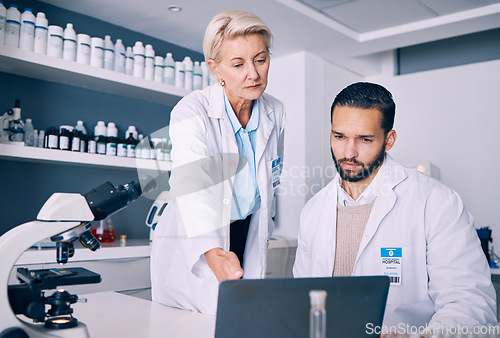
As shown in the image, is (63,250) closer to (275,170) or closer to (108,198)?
(108,198)

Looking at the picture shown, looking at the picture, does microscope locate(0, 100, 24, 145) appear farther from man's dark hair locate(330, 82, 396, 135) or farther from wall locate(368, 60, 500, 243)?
wall locate(368, 60, 500, 243)

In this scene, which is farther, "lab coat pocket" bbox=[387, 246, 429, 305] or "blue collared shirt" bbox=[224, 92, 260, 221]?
"blue collared shirt" bbox=[224, 92, 260, 221]

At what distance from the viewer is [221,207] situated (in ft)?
5.14

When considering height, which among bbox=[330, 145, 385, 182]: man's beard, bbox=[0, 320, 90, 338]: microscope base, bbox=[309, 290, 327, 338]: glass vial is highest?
bbox=[330, 145, 385, 182]: man's beard

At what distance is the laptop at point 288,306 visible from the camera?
700 mm

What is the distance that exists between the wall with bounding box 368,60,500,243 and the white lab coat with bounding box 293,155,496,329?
246cm

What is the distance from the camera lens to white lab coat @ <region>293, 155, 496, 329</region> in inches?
47.4

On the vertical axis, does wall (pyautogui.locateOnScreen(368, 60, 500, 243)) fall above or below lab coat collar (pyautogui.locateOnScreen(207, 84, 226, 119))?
above

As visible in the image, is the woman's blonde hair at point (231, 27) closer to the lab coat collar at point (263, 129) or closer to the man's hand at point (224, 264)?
the lab coat collar at point (263, 129)

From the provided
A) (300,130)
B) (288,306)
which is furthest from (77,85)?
(288,306)

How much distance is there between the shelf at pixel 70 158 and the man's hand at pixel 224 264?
1.76 m

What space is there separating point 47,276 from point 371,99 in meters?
1.05

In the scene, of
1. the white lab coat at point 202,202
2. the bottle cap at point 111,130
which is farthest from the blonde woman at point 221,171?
the bottle cap at point 111,130

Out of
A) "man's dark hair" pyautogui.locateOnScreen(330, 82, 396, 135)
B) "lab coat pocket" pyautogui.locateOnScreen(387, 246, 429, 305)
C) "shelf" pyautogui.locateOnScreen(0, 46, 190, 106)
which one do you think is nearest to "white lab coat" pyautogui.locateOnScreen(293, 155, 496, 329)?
"lab coat pocket" pyautogui.locateOnScreen(387, 246, 429, 305)
